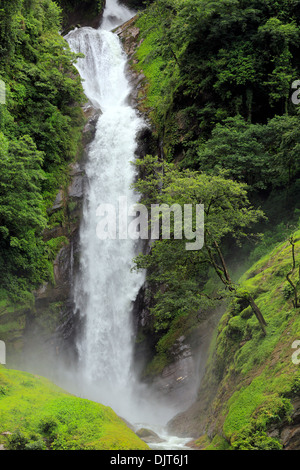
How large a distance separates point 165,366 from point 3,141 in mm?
12670

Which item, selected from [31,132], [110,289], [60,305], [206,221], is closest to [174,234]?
[206,221]

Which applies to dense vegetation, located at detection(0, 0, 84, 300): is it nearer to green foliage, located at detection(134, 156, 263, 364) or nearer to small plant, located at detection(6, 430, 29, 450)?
green foliage, located at detection(134, 156, 263, 364)

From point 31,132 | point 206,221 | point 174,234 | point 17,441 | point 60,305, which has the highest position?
point 31,132

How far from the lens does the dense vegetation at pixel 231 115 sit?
52.3 ft

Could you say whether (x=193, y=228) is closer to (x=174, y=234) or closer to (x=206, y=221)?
(x=206, y=221)

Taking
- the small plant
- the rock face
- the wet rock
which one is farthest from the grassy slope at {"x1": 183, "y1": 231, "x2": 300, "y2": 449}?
the rock face

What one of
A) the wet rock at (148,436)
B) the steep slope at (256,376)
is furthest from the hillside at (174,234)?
the wet rock at (148,436)

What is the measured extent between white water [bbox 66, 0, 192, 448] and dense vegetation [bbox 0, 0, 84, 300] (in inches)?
84.1

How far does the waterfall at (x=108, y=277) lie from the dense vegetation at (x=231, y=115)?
1.70 meters

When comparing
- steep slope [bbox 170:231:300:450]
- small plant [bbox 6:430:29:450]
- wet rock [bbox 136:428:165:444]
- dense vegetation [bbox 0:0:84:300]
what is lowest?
wet rock [bbox 136:428:165:444]

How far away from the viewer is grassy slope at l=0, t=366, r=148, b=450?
26.8 feet

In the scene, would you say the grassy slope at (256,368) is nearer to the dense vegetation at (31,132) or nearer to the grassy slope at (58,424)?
the grassy slope at (58,424)

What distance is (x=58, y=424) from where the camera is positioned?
888 cm

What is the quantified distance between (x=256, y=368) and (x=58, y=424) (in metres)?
5.16
